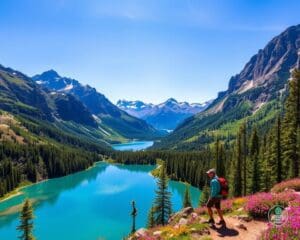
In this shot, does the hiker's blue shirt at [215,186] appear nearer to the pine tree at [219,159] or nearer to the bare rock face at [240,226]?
the bare rock face at [240,226]

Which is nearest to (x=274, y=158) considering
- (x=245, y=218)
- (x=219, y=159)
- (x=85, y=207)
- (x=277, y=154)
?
(x=277, y=154)

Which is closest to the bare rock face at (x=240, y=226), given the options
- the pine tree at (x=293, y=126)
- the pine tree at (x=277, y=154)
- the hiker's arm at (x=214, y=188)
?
the hiker's arm at (x=214, y=188)

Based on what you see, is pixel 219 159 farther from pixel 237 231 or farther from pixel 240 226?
pixel 237 231

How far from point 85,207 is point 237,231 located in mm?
112249

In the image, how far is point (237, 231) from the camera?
857 inches

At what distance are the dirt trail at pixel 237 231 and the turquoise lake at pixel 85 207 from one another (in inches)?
2575

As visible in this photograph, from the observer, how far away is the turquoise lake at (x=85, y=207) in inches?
3669

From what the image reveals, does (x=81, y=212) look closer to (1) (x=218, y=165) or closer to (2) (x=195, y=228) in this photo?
(1) (x=218, y=165)

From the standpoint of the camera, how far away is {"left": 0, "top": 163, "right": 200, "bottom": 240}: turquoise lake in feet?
306

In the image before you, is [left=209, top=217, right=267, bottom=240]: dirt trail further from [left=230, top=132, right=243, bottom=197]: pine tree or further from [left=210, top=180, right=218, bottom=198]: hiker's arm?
[left=230, top=132, right=243, bottom=197]: pine tree

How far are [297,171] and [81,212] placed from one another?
7882 centimetres

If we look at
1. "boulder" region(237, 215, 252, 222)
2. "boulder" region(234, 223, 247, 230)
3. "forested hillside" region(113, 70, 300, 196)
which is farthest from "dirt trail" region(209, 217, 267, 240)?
"forested hillside" region(113, 70, 300, 196)

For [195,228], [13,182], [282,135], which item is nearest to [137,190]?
[13,182]

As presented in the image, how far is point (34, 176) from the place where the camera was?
198 meters
